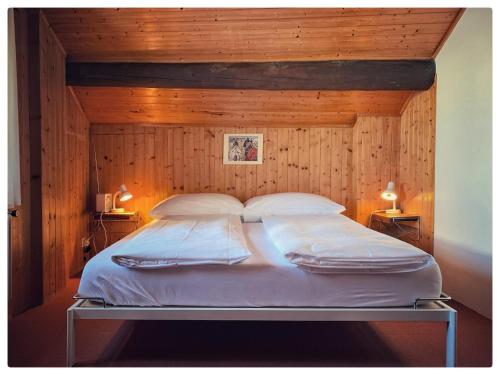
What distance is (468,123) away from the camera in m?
2.42

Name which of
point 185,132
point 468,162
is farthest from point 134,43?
point 468,162

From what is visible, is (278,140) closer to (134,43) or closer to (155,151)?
(155,151)

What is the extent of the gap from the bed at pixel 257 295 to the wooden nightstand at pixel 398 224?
160 centimetres

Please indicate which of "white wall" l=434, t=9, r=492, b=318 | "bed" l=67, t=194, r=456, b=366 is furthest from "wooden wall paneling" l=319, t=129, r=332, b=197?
"bed" l=67, t=194, r=456, b=366

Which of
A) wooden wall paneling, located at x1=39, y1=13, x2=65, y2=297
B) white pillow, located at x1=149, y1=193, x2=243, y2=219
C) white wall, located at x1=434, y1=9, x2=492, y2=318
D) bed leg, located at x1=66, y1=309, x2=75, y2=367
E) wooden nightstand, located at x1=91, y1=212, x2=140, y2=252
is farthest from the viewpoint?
wooden nightstand, located at x1=91, y1=212, x2=140, y2=252

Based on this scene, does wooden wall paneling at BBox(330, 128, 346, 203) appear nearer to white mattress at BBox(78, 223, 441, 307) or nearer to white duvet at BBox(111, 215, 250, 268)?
white duvet at BBox(111, 215, 250, 268)

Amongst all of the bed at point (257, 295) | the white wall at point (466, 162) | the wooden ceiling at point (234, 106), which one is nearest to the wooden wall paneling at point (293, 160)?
the wooden ceiling at point (234, 106)

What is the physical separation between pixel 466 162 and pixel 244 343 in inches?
81.3

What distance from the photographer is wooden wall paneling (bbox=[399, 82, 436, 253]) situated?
2.93 m

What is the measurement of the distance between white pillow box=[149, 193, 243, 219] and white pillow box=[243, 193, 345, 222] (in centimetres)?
13

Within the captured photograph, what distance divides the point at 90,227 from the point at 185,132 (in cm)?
141

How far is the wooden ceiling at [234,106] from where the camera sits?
3146 mm

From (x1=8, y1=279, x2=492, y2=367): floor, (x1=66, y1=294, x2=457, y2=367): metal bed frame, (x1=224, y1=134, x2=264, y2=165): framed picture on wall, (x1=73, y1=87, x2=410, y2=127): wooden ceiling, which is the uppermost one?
(x1=73, y1=87, x2=410, y2=127): wooden ceiling

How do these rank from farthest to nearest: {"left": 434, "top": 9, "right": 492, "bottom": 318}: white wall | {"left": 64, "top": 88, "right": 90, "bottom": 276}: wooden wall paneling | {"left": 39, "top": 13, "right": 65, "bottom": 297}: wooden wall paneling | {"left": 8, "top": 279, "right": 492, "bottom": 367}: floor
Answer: {"left": 64, "top": 88, "right": 90, "bottom": 276}: wooden wall paneling → {"left": 39, "top": 13, "right": 65, "bottom": 297}: wooden wall paneling → {"left": 434, "top": 9, "right": 492, "bottom": 318}: white wall → {"left": 8, "top": 279, "right": 492, "bottom": 367}: floor
